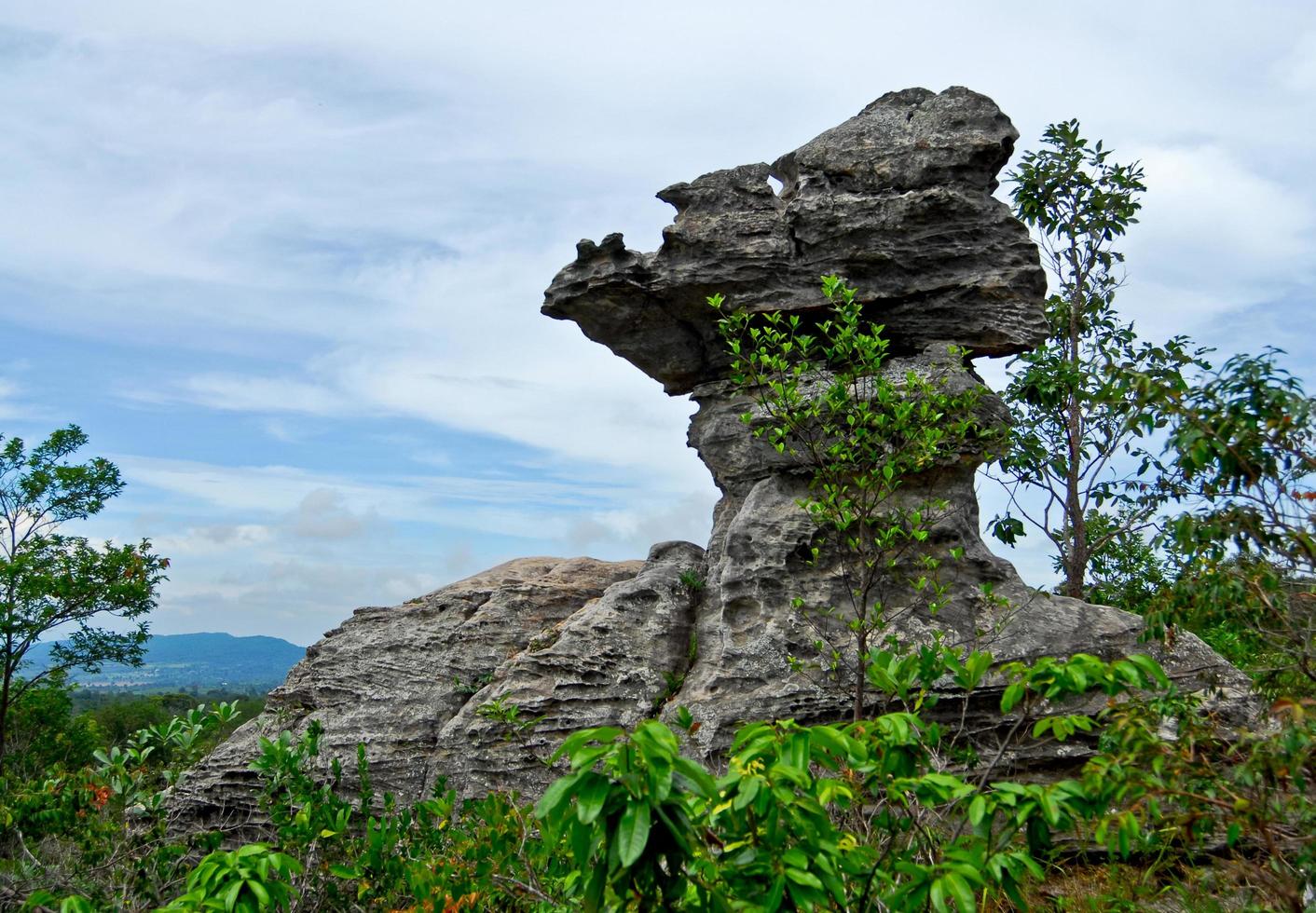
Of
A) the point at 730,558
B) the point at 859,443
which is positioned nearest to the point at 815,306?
the point at 730,558

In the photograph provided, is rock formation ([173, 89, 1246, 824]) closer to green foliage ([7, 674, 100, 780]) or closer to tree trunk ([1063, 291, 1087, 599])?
tree trunk ([1063, 291, 1087, 599])

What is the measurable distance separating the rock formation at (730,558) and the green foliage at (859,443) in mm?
335

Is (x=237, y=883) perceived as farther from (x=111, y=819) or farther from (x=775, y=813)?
(x=111, y=819)

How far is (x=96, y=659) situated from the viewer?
2359 cm

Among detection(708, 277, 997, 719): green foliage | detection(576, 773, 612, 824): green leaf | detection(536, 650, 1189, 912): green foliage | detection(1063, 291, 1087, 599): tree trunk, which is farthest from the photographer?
detection(1063, 291, 1087, 599): tree trunk

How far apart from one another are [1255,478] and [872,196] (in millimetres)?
8372

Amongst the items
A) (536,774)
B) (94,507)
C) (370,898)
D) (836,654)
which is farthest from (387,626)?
(94,507)

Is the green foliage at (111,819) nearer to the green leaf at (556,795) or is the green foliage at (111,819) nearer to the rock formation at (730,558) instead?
the rock formation at (730,558)

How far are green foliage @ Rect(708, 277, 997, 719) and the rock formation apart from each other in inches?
13.2

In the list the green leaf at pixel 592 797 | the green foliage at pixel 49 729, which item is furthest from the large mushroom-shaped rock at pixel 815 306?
the green foliage at pixel 49 729

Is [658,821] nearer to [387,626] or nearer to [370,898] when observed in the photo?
[370,898]

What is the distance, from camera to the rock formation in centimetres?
1205

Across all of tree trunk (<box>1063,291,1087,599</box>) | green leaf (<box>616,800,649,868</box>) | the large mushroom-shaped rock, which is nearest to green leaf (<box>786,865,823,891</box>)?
green leaf (<box>616,800,649,868</box>)

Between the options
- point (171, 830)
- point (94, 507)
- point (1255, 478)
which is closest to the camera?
point (1255, 478)
